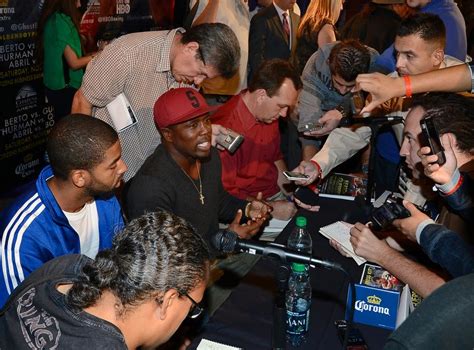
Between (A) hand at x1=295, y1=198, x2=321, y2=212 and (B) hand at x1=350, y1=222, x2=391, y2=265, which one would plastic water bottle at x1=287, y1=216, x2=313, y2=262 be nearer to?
(B) hand at x1=350, y1=222, x2=391, y2=265

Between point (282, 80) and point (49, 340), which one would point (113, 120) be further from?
point (49, 340)

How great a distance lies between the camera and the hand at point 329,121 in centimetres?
375

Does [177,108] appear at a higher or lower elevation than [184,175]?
higher

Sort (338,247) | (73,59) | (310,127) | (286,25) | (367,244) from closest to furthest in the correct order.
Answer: (367,244), (338,247), (310,127), (73,59), (286,25)

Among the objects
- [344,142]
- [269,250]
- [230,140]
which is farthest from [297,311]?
[344,142]

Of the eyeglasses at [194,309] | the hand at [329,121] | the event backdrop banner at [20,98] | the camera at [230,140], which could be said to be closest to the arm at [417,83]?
the camera at [230,140]

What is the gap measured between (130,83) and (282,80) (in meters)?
0.92

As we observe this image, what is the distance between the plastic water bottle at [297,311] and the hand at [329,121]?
2003 mm

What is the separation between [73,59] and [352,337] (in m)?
3.66

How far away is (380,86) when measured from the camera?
6.89 feet

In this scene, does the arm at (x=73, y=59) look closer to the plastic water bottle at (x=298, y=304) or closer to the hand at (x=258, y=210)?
the hand at (x=258, y=210)

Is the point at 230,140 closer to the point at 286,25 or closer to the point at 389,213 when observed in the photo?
the point at 389,213

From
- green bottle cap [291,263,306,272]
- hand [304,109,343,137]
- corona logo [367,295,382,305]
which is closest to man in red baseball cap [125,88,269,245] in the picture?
green bottle cap [291,263,306,272]

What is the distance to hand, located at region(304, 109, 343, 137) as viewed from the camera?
3.75m
